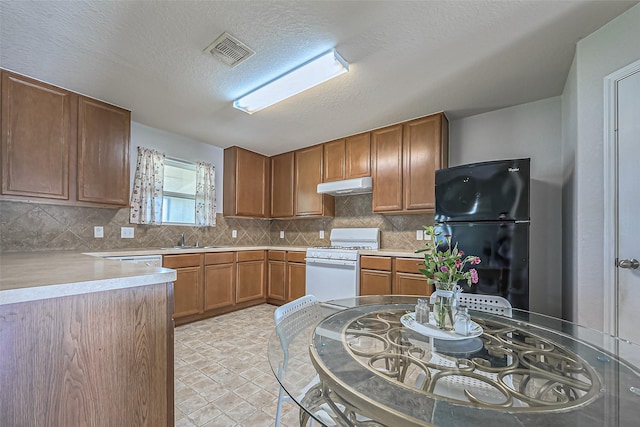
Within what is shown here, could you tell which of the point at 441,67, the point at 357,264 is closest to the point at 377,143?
the point at 441,67

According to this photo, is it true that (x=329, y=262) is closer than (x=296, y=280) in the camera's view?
Yes

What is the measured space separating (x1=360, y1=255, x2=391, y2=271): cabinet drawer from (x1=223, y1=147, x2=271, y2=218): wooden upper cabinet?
80.0 inches

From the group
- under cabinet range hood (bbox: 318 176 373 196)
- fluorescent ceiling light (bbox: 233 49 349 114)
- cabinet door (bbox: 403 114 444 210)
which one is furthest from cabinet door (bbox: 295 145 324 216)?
fluorescent ceiling light (bbox: 233 49 349 114)

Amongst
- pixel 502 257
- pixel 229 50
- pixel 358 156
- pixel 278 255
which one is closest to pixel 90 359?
pixel 229 50

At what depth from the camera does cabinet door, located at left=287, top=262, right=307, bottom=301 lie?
3646mm

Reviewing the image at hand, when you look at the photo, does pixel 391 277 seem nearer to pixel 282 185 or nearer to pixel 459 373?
pixel 459 373

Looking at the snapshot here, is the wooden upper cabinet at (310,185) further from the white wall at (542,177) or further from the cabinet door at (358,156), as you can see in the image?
the white wall at (542,177)

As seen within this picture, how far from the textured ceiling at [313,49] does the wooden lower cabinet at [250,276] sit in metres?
2.01

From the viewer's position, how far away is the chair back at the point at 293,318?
1.15 meters

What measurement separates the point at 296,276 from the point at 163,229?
1852 mm

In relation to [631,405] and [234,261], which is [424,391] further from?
[234,261]

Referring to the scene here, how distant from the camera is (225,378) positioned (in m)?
1.98

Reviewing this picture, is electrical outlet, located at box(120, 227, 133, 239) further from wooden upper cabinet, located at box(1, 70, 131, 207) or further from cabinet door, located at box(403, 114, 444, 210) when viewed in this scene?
cabinet door, located at box(403, 114, 444, 210)

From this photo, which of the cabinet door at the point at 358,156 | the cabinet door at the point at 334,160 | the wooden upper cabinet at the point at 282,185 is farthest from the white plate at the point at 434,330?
the wooden upper cabinet at the point at 282,185
